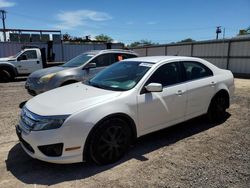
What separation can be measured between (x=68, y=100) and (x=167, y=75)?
1899 mm

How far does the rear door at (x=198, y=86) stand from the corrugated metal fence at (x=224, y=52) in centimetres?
1330

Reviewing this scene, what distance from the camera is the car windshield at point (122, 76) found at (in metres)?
4.14

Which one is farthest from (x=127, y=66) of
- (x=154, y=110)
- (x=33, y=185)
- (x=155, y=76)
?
(x=33, y=185)

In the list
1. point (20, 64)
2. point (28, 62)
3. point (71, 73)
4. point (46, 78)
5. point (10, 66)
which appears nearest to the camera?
point (46, 78)

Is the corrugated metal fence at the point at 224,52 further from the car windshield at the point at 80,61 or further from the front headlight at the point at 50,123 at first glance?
the front headlight at the point at 50,123

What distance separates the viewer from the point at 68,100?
3682 mm

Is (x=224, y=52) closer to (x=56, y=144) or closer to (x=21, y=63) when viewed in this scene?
(x=21, y=63)

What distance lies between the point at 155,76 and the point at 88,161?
1829mm

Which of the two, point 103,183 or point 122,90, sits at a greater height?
point 122,90

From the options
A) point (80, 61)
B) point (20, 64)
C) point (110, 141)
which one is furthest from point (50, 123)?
point (20, 64)

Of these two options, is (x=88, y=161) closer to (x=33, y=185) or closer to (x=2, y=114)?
(x=33, y=185)

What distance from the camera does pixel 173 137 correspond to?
15.8ft

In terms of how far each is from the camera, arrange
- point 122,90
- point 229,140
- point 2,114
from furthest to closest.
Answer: point 2,114 → point 229,140 → point 122,90

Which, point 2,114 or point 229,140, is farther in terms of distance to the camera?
point 2,114
